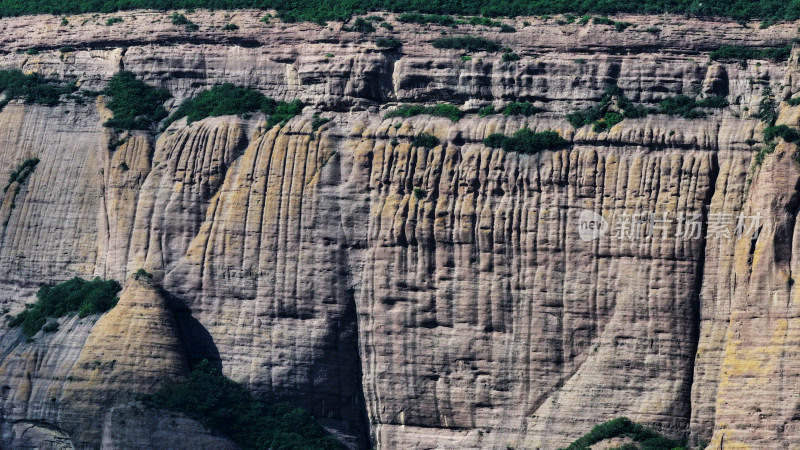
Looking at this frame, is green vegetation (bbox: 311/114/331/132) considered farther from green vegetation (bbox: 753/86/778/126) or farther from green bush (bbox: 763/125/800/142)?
green bush (bbox: 763/125/800/142)

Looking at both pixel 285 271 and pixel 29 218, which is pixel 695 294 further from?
pixel 29 218

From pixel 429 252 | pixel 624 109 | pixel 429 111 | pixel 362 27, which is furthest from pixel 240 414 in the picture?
pixel 624 109

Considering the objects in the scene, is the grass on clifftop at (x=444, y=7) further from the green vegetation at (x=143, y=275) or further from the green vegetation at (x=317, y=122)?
the green vegetation at (x=143, y=275)

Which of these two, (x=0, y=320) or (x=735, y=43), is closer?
(x=735, y=43)

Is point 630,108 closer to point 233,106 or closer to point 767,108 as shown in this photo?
point 767,108

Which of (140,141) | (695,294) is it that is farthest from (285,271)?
(695,294)
